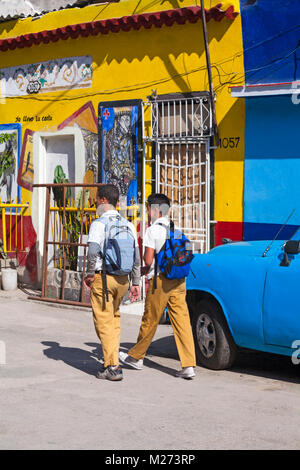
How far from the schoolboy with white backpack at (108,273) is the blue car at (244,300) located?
3.10 ft

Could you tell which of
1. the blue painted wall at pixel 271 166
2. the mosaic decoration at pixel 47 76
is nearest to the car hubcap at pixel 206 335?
the blue painted wall at pixel 271 166

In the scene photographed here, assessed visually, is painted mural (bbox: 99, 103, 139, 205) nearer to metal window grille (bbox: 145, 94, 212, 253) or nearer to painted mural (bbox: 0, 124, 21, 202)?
metal window grille (bbox: 145, 94, 212, 253)

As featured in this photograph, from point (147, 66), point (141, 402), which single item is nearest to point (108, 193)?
point (141, 402)

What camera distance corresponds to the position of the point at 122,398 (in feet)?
22.6

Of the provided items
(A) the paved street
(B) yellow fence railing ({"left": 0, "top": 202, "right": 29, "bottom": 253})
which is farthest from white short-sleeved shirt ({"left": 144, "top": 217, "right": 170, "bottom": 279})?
(B) yellow fence railing ({"left": 0, "top": 202, "right": 29, "bottom": 253})

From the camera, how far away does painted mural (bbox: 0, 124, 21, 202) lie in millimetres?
15188

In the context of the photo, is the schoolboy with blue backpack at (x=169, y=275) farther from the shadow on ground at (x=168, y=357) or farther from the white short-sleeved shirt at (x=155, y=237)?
the shadow on ground at (x=168, y=357)

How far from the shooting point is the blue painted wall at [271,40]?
11227mm

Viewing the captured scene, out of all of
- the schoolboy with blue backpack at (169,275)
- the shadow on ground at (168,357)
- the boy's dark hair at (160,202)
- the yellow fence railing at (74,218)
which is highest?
the boy's dark hair at (160,202)

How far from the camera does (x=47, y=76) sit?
47.5ft

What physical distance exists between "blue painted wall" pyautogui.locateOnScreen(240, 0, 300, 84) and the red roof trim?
0.36m

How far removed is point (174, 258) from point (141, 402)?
61.4 inches
